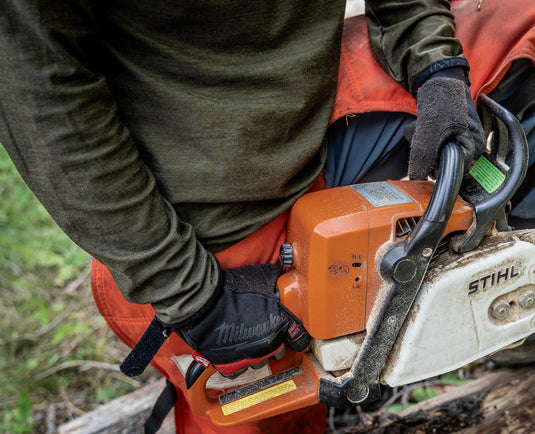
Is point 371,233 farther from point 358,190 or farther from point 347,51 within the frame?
point 347,51

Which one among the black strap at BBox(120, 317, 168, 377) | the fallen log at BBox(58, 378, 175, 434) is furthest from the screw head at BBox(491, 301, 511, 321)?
the fallen log at BBox(58, 378, 175, 434)

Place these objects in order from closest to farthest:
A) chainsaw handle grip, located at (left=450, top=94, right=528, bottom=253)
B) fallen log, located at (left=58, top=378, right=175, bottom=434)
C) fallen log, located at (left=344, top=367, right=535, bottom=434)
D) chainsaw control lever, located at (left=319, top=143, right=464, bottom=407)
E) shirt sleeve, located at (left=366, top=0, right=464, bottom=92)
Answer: chainsaw control lever, located at (left=319, top=143, right=464, bottom=407) → chainsaw handle grip, located at (left=450, top=94, right=528, bottom=253) → shirt sleeve, located at (left=366, top=0, right=464, bottom=92) → fallen log, located at (left=344, top=367, right=535, bottom=434) → fallen log, located at (left=58, top=378, right=175, bottom=434)

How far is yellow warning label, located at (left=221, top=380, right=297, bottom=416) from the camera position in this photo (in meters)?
1.28

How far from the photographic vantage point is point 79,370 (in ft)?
7.55

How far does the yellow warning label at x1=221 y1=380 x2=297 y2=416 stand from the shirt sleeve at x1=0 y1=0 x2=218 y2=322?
0.35m

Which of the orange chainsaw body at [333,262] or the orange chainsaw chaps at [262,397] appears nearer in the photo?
the orange chainsaw body at [333,262]

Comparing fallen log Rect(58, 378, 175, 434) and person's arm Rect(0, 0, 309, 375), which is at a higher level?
person's arm Rect(0, 0, 309, 375)

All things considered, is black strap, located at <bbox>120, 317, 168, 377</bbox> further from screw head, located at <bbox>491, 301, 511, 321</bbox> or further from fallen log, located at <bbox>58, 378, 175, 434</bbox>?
screw head, located at <bbox>491, 301, 511, 321</bbox>

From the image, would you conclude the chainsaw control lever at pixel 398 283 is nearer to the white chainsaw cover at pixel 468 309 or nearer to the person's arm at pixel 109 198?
the white chainsaw cover at pixel 468 309

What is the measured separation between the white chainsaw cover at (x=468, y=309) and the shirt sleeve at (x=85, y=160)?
0.50 metres

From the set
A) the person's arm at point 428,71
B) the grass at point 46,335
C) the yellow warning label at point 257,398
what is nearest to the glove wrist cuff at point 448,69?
the person's arm at point 428,71

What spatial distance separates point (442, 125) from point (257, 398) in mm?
836

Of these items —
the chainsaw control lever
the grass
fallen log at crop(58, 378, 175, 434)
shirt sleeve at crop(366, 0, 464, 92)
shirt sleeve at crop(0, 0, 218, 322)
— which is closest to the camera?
shirt sleeve at crop(0, 0, 218, 322)

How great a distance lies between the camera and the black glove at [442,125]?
43.8 inches
